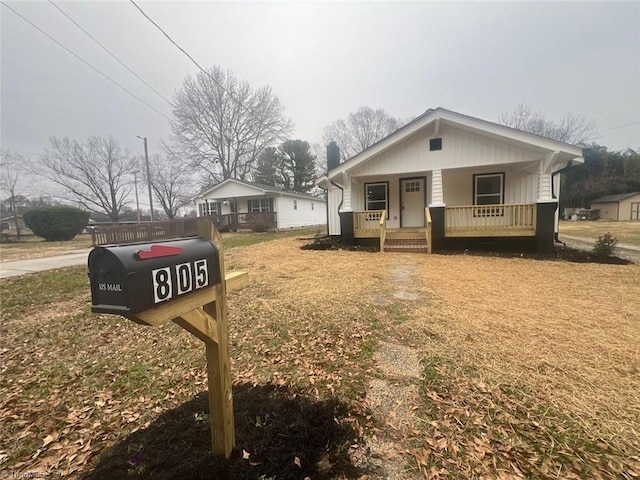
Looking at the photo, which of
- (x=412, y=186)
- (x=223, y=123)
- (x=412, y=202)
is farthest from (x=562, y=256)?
(x=223, y=123)

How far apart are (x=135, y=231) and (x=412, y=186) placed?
1303cm

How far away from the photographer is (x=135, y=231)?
13.4 m

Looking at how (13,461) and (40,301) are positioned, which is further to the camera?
(40,301)

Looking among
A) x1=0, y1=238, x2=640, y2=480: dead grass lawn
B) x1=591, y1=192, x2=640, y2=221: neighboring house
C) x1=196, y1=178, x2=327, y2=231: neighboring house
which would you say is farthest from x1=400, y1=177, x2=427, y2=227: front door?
x1=591, y1=192, x2=640, y2=221: neighboring house

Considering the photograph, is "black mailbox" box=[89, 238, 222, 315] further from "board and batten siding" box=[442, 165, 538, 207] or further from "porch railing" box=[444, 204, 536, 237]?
"board and batten siding" box=[442, 165, 538, 207]

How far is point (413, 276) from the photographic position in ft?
18.6

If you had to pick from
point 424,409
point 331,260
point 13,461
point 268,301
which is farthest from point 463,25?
point 13,461

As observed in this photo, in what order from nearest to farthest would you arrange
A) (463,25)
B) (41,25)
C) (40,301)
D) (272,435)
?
(272,435) < (40,301) < (41,25) < (463,25)

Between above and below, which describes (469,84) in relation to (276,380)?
above

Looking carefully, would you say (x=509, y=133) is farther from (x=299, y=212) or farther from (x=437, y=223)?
(x=299, y=212)

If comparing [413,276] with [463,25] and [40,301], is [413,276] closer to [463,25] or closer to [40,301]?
[40,301]

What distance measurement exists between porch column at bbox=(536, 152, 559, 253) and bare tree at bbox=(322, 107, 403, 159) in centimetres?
2683

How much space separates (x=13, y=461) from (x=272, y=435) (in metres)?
1.60

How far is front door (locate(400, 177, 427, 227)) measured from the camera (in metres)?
11.2
